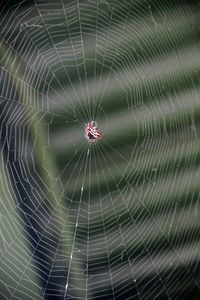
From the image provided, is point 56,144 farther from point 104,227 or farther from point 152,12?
point 152,12

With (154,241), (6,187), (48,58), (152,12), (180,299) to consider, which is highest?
(152,12)

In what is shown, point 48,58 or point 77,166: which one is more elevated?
point 48,58

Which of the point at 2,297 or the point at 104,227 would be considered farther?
the point at 104,227

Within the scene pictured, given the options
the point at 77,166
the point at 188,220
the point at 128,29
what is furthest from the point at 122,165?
the point at 128,29
